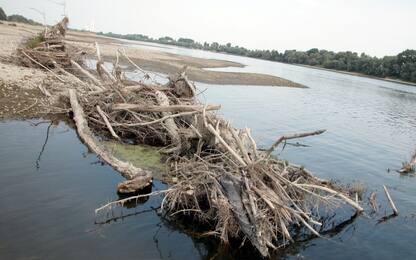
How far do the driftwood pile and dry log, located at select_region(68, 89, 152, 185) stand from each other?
3cm

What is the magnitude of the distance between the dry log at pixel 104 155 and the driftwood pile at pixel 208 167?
3cm

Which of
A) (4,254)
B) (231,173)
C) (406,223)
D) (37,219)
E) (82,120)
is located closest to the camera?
(4,254)

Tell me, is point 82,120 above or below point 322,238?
above

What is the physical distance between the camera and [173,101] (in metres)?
14.1

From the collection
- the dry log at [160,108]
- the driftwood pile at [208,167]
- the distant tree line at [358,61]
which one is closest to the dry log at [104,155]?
the driftwood pile at [208,167]

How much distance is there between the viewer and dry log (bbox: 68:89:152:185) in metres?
9.48

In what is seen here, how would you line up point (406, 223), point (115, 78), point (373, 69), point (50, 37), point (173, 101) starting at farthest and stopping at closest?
point (373, 69)
point (50, 37)
point (115, 78)
point (173, 101)
point (406, 223)

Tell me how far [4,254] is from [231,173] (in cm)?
449

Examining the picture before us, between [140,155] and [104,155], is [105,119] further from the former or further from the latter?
[104,155]

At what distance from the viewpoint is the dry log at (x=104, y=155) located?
31.1 feet

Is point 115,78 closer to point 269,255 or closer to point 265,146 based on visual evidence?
point 265,146

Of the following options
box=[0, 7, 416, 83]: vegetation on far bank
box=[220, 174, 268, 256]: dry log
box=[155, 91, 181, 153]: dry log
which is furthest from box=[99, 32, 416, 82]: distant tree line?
box=[220, 174, 268, 256]: dry log

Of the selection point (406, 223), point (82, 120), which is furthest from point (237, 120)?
point (406, 223)

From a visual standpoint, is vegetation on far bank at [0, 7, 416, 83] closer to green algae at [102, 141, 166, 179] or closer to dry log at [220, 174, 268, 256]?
green algae at [102, 141, 166, 179]
